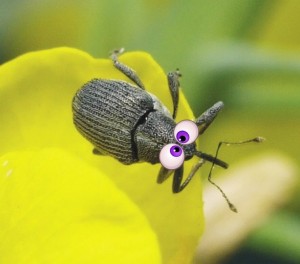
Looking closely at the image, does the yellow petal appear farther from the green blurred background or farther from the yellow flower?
the green blurred background

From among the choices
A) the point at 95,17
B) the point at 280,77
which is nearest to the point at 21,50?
the point at 95,17

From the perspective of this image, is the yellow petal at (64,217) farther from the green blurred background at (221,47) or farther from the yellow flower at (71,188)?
the green blurred background at (221,47)

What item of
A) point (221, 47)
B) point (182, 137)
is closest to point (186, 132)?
point (182, 137)

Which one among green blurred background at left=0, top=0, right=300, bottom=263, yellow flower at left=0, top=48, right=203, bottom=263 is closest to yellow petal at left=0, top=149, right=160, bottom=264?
yellow flower at left=0, top=48, right=203, bottom=263

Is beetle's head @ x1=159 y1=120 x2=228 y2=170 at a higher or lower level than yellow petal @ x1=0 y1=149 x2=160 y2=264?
higher

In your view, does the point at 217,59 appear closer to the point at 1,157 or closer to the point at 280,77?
the point at 280,77

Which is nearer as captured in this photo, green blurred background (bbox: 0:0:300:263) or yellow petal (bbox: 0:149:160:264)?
yellow petal (bbox: 0:149:160:264)

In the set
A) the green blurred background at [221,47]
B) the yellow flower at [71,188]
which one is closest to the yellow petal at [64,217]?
the yellow flower at [71,188]

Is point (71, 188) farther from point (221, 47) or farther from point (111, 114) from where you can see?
point (221, 47)
